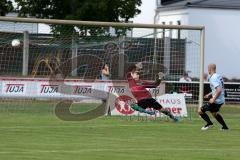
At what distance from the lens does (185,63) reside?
32438 millimetres

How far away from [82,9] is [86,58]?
21.5 metres

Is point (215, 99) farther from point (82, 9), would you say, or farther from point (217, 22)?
point (217, 22)

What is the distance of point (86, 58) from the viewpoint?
32.0m

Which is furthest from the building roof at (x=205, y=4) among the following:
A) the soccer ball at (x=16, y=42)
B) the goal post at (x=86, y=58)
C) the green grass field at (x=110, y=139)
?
the green grass field at (x=110, y=139)

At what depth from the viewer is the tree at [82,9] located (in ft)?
175

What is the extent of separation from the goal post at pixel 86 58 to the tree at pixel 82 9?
20754 mm

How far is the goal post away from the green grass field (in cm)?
142

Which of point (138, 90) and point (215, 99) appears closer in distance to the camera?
point (215, 99)

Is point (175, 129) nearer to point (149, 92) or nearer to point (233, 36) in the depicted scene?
point (149, 92)

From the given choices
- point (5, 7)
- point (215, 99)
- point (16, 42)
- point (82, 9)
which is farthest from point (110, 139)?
point (5, 7)

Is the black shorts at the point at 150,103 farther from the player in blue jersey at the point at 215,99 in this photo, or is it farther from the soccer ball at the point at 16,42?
the soccer ball at the point at 16,42

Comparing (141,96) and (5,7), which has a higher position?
(5,7)

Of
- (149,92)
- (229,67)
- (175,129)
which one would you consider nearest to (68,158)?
(175,129)

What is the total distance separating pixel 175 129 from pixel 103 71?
7.24 metres
